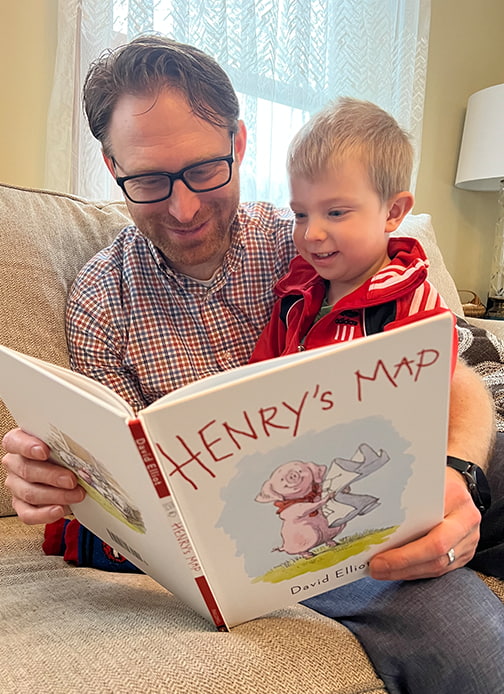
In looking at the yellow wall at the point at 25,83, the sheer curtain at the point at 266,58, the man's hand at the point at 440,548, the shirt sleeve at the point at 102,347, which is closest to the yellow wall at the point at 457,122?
the sheer curtain at the point at 266,58

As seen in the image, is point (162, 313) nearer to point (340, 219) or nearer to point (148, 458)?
point (340, 219)

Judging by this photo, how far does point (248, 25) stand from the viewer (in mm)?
2055

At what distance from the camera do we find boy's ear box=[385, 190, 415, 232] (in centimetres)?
97

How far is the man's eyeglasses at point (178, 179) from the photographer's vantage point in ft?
3.28

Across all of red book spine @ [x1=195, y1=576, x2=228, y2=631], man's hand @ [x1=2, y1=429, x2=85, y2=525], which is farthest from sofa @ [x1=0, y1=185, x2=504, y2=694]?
man's hand @ [x1=2, y1=429, x2=85, y2=525]

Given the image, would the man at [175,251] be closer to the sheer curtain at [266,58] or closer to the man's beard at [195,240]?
the man's beard at [195,240]

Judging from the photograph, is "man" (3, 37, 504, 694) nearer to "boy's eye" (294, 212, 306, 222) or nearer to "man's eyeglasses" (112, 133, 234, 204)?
"man's eyeglasses" (112, 133, 234, 204)

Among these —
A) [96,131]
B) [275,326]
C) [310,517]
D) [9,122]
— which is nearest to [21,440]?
[310,517]

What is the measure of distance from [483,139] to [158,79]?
78.2 inches

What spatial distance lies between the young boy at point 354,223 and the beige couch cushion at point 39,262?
423mm

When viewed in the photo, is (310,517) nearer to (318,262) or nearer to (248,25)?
(318,262)

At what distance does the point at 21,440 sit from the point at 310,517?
36 centimetres

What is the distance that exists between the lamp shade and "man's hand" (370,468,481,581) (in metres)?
2.09

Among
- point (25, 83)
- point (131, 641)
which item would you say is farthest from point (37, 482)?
point (25, 83)
